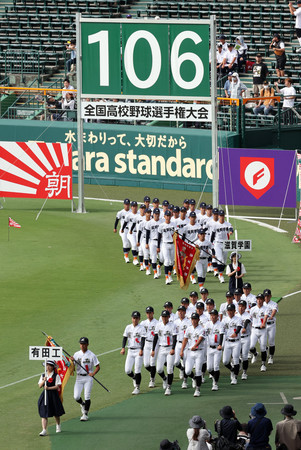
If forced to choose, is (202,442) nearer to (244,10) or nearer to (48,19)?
(244,10)

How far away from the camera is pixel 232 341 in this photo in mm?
22750

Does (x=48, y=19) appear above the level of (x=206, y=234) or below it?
above

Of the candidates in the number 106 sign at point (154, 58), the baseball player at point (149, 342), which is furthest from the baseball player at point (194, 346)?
the number 106 sign at point (154, 58)

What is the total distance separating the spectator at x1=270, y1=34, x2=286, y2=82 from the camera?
4575cm

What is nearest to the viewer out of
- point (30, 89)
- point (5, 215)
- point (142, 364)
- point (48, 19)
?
point (142, 364)

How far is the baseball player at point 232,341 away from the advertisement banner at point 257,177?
13.9 meters

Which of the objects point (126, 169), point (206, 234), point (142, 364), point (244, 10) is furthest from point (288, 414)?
point (244, 10)

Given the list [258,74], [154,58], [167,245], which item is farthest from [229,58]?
[167,245]

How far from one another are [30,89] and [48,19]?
8411 mm

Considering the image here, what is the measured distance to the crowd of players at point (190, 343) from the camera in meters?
22.0

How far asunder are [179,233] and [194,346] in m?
9.30

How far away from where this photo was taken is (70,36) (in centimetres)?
5325

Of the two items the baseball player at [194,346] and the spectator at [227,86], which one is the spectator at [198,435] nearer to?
the baseball player at [194,346]

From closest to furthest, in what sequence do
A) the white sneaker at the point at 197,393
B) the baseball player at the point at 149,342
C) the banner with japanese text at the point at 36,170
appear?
the white sneaker at the point at 197,393 < the baseball player at the point at 149,342 < the banner with japanese text at the point at 36,170
